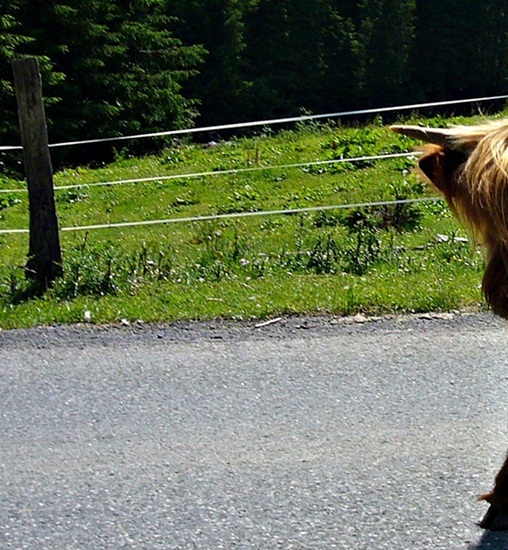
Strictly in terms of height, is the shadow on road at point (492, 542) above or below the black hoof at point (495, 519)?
below

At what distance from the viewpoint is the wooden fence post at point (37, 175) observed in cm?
753

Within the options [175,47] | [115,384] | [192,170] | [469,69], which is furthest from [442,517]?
[469,69]

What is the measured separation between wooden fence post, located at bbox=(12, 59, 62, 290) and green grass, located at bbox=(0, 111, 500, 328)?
0.17 meters

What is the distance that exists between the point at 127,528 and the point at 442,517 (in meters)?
1.20

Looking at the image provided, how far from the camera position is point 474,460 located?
418cm

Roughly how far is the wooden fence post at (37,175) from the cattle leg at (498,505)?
468cm

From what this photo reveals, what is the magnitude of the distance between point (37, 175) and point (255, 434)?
371 centimetres

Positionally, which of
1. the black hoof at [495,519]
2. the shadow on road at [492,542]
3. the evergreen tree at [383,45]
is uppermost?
the evergreen tree at [383,45]

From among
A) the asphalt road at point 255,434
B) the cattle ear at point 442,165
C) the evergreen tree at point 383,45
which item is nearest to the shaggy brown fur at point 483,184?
the cattle ear at point 442,165

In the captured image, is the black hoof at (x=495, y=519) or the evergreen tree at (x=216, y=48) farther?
the evergreen tree at (x=216, y=48)

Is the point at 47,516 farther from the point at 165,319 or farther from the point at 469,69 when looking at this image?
the point at 469,69

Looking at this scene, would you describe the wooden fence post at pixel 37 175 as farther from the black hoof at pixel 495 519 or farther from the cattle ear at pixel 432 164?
the cattle ear at pixel 432 164

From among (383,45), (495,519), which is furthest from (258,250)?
(383,45)

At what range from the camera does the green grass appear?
6703mm
